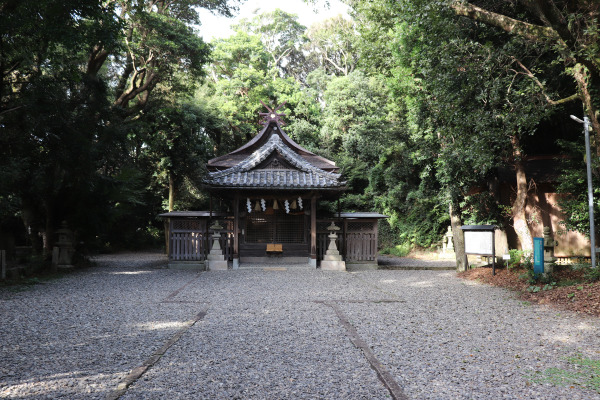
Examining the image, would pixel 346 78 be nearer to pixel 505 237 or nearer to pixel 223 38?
pixel 223 38

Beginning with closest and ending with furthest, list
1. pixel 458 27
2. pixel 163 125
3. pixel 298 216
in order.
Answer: pixel 458 27, pixel 298 216, pixel 163 125

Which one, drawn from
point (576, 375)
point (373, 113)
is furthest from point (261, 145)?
point (576, 375)

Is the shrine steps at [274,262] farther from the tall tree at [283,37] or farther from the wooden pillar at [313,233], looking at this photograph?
the tall tree at [283,37]

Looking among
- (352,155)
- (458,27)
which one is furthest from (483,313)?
(352,155)

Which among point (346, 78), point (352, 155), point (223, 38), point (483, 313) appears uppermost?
point (223, 38)

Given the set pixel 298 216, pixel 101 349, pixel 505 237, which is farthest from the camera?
pixel 298 216

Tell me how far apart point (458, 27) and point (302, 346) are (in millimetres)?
8726

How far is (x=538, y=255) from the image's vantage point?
8367 mm

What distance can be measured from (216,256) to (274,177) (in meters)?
3.26

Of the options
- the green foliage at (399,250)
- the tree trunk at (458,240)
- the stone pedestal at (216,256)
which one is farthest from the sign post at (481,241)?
the green foliage at (399,250)

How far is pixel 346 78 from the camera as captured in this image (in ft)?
88.1

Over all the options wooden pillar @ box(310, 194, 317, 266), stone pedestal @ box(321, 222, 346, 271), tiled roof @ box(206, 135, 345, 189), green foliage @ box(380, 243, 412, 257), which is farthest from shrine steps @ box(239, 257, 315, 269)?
green foliage @ box(380, 243, 412, 257)

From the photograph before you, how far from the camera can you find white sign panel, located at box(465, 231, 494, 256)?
1047 centimetres

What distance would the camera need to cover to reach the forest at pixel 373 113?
28.2ft
